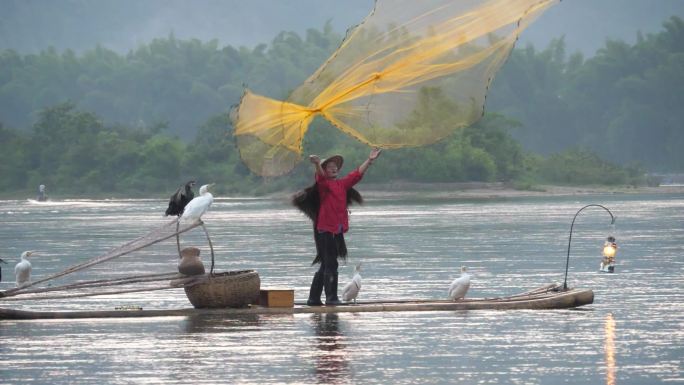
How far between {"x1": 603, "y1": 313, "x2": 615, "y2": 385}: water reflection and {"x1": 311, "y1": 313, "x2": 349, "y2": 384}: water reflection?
230 cm

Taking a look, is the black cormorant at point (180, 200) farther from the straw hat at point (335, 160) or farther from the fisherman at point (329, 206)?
the straw hat at point (335, 160)

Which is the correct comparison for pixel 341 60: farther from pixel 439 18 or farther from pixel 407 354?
pixel 407 354

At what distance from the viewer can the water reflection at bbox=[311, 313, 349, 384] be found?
14113 mm

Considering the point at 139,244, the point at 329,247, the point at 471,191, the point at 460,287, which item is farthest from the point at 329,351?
the point at 471,191

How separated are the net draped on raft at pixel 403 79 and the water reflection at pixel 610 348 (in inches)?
106

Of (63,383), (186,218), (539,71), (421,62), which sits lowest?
(63,383)

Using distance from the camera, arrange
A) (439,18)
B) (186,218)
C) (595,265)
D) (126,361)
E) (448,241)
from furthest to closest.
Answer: (448,241) < (595,265) < (186,218) < (439,18) < (126,361)

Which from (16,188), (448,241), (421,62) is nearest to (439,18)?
(421,62)

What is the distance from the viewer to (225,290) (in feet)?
62.0

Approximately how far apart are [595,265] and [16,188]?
103 m

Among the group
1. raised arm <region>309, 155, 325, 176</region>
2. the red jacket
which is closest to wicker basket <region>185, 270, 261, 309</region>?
the red jacket

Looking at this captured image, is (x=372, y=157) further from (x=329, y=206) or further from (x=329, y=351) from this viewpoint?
(x=329, y=351)

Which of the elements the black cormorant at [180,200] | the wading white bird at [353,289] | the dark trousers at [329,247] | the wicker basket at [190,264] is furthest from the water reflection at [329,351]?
the black cormorant at [180,200]

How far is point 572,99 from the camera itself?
19050cm
